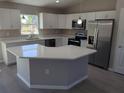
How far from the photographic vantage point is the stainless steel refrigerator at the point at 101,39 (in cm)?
388

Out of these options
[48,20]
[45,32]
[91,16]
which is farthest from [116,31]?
[45,32]

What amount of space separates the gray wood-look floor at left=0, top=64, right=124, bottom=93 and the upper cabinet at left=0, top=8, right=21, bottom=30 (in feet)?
A: 5.70

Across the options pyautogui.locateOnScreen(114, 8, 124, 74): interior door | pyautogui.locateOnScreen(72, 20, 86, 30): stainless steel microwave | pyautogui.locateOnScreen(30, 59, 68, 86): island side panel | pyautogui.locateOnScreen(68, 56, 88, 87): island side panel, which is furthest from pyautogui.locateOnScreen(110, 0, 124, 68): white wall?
pyautogui.locateOnScreen(30, 59, 68, 86): island side panel

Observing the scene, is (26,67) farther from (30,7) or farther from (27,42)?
(30,7)

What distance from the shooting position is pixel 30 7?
5281 mm

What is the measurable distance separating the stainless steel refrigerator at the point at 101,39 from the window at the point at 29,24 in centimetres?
277

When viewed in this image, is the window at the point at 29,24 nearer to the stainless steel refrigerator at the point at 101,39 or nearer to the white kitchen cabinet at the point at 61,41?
the white kitchen cabinet at the point at 61,41

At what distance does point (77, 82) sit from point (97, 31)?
208 cm

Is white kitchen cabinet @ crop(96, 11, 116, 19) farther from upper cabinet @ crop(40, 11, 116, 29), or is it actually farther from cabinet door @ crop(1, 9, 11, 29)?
cabinet door @ crop(1, 9, 11, 29)

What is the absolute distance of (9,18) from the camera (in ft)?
14.5

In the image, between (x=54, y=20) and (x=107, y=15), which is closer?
(x=107, y=15)

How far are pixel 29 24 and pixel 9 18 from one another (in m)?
1.17

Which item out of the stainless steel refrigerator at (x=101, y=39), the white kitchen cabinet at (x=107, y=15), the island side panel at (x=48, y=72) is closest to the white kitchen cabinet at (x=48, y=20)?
the stainless steel refrigerator at (x=101, y=39)

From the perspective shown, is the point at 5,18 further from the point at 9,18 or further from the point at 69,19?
the point at 69,19
